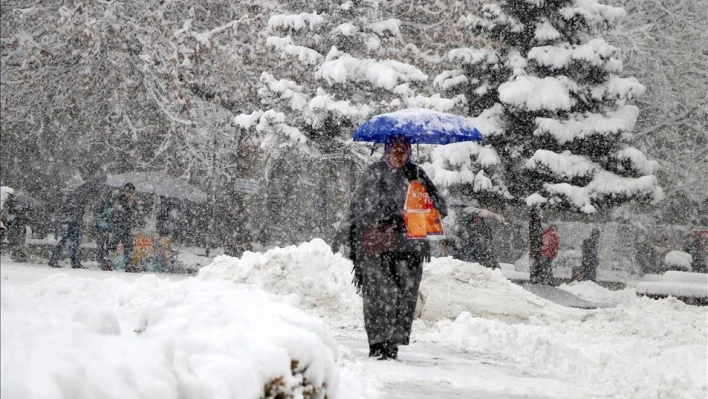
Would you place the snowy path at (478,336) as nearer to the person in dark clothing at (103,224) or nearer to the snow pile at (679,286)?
the person in dark clothing at (103,224)

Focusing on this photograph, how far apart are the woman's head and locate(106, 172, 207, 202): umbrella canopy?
8779mm

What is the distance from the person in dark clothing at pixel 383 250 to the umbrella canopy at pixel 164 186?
8.81 meters

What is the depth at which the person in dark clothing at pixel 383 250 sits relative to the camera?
24.6ft

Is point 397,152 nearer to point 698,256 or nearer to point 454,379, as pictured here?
point 454,379

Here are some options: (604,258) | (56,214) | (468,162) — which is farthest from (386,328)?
(604,258)

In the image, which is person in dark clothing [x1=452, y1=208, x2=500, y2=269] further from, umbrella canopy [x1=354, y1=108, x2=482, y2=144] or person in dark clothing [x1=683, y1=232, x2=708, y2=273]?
person in dark clothing [x1=683, y1=232, x2=708, y2=273]

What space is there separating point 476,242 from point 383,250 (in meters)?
11.1

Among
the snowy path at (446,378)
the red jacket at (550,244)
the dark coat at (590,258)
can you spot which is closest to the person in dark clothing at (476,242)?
the red jacket at (550,244)

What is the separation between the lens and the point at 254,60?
2084 cm

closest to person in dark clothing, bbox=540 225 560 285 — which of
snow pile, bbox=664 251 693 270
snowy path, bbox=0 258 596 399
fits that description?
snow pile, bbox=664 251 693 270

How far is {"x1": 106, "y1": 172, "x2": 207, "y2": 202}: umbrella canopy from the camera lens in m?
17.6

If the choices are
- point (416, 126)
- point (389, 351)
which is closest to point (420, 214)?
point (389, 351)

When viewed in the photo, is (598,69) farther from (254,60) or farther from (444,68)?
(254,60)

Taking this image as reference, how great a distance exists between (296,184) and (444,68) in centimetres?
991
